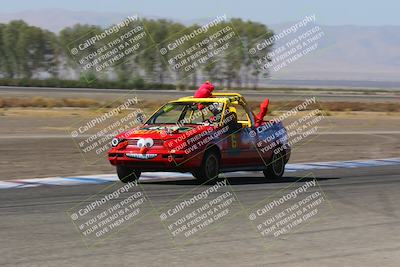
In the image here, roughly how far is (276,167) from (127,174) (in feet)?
10.3

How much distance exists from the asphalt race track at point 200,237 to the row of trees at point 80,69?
9712 centimetres

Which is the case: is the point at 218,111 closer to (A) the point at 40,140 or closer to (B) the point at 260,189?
(B) the point at 260,189

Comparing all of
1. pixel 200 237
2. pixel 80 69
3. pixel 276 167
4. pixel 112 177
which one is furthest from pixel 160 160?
pixel 80 69

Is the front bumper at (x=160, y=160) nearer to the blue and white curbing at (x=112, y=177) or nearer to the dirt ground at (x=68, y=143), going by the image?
the blue and white curbing at (x=112, y=177)

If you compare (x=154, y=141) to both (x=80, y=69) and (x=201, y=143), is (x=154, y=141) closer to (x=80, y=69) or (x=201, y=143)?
(x=201, y=143)

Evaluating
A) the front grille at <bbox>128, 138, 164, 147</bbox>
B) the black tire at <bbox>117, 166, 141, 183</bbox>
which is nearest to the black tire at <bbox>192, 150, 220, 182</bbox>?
the front grille at <bbox>128, 138, 164, 147</bbox>

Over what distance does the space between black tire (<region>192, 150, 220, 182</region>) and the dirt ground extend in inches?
141

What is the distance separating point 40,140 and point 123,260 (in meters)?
18.0

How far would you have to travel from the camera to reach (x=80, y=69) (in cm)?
11388

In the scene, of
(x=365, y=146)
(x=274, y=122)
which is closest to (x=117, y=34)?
(x=365, y=146)

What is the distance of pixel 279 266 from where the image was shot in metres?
7.09

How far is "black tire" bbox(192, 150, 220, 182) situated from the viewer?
1342 cm

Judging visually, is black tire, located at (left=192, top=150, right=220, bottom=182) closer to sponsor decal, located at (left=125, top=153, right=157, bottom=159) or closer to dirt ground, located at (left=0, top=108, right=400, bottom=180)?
sponsor decal, located at (left=125, top=153, right=157, bottom=159)

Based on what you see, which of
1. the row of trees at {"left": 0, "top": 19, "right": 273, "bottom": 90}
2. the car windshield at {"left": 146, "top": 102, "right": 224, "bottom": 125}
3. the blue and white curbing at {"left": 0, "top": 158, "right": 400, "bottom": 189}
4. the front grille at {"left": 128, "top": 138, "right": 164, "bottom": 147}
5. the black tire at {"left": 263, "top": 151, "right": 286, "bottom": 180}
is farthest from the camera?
the row of trees at {"left": 0, "top": 19, "right": 273, "bottom": 90}
